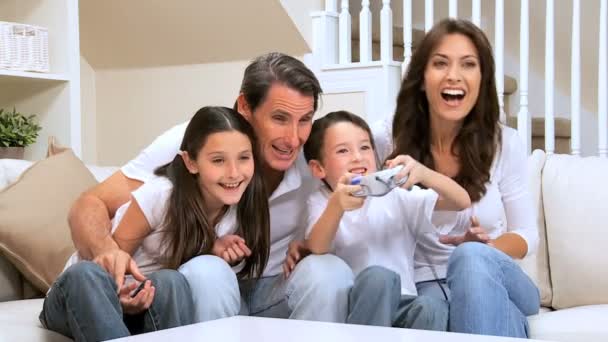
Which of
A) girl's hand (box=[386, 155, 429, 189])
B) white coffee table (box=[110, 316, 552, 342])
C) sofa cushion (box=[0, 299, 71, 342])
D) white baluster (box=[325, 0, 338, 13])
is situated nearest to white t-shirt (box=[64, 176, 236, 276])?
sofa cushion (box=[0, 299, 71, 342])

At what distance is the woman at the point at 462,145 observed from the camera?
210 centimetres

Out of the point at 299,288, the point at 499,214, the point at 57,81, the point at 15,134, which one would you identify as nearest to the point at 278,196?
the point at 299,288

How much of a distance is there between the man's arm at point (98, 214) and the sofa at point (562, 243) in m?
0.23

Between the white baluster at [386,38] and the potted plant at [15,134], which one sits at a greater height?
the white baluster at [386,38]

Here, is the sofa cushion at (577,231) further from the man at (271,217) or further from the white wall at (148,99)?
the white wall at (148,99)

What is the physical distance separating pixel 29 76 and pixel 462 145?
4.99 feet

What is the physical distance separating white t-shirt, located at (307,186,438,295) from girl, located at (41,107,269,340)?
0.14 metres

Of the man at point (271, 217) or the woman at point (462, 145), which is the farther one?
the woman at point (462, 145)

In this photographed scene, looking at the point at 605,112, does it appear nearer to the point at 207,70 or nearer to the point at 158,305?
the point at 207,70

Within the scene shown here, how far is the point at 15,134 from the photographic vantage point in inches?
116

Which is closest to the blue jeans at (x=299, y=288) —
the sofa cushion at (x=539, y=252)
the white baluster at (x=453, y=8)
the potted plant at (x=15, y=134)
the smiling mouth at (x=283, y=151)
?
the smiling mouth at (x=283, y=151)

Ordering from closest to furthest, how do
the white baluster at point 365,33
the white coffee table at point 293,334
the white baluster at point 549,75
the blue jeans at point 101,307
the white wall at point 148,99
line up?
1. the white coffee table at point 293,334
2. the blue jeans at point 101,307
3. the white baluster at point 549,75
4. the white baluster at point 365,33
5. the white wall at point 148,99

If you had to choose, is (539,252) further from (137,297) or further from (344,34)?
(344,34)

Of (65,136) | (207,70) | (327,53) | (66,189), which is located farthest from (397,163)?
(207,70)
